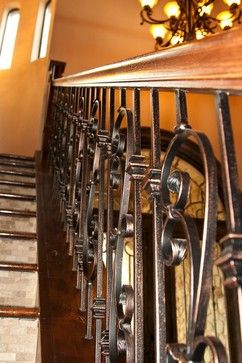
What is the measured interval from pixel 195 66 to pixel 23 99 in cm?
703

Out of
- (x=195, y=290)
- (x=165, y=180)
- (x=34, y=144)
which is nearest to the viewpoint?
(x=195, y=290)

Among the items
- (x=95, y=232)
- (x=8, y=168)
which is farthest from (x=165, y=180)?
(x=8, y=168)

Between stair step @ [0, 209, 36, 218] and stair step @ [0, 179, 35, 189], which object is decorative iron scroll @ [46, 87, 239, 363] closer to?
stair step @ [0, 209, 36, 218]

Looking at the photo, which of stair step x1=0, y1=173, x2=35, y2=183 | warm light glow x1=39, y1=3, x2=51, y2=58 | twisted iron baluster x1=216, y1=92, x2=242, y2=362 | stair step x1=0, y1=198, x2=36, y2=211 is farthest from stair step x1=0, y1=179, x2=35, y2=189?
warm light glow x1=39, y1=3, x2=51, y2=58

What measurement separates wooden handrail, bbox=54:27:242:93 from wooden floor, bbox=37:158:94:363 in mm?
811

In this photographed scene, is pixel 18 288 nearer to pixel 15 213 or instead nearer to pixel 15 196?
pixel 15 213

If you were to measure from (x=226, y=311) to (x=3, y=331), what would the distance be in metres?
4.43

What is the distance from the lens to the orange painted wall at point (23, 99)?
7.16 meters

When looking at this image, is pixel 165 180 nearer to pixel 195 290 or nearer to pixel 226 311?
pixel 195 290

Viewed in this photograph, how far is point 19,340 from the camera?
1634mm

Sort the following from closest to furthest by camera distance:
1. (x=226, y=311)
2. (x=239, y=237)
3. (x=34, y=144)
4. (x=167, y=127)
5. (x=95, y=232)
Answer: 1. (x=239, y=237)
2. (x=95, y=232)
3. (x=226, y=311)
4. (x=167, y=127)
5. (x=34, y=144)

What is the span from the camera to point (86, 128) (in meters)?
2.01

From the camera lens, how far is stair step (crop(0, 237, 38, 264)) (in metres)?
2.37

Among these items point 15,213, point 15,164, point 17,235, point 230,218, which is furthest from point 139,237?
point 15,164
